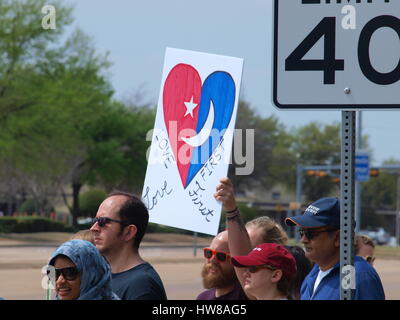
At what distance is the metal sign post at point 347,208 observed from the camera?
3.05 metres

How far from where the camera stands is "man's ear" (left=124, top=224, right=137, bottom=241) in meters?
4.50

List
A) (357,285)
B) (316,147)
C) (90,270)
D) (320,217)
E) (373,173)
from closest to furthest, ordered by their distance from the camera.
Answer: (90,270), (357,285), (320,217), (373,173), (316,147)

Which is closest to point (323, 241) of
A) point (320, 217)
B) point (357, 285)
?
point (320, 217)

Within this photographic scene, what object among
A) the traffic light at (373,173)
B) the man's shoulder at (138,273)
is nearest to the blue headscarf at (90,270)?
the man's shoulder at (138,273)

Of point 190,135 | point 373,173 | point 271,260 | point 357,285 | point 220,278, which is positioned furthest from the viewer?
point 373,173

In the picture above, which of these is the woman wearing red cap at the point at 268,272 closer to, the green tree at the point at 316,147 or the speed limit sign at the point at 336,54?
the speed limit sign at the point at 336,54

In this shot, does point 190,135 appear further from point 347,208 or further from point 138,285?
point 347,208

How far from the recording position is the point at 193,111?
4719 millimetres

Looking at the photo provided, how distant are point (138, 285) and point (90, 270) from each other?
985mm

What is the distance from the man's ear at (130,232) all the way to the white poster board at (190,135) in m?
0.18

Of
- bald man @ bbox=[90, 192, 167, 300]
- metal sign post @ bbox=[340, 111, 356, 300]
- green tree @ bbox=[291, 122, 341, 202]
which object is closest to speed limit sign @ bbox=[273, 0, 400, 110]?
metal sign post @ bbox=[340, 111, 356, 300]

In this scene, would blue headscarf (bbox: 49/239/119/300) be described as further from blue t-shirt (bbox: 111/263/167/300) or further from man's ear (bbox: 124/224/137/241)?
man's ear (bbox: 124/224/137/241)

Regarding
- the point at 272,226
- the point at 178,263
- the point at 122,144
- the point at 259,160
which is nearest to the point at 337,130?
the point at 259,160

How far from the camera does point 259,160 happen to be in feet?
277
